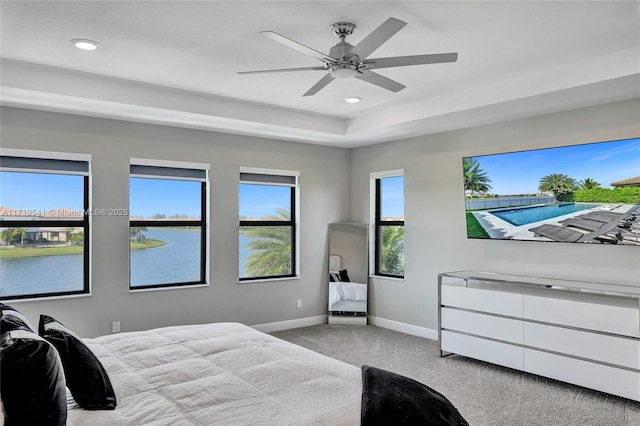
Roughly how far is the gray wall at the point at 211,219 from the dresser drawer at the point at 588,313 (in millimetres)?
2946

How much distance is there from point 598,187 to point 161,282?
4.38 m

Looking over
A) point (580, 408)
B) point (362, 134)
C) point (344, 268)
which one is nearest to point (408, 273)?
point (344, 268)

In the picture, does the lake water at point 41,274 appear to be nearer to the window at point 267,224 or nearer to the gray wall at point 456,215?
the window at point 267,224

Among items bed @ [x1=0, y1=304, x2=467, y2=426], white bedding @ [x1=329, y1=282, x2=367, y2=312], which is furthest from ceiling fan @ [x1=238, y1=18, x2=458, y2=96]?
white bedding @ [x1=329, y1=282, x2=367, y2=312]

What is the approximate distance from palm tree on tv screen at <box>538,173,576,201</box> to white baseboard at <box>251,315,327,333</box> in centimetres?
325

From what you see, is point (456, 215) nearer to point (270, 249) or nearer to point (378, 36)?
point (270, 249)

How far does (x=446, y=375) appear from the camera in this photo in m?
4.23

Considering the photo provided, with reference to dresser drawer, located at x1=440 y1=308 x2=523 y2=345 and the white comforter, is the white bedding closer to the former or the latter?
dresser drawer, located at x1=440 y1=308 x2=523 y2=345

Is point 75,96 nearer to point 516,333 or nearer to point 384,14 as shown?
point 384,14

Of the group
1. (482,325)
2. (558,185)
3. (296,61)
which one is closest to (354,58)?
(296,61)

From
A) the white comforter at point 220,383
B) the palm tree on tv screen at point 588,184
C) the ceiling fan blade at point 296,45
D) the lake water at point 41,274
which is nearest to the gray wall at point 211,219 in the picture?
the lake water at point 41,274

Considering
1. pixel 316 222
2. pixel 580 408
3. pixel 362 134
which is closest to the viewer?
pixel 580 408

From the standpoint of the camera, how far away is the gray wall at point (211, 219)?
4.51 m

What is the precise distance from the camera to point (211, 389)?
2.25m
